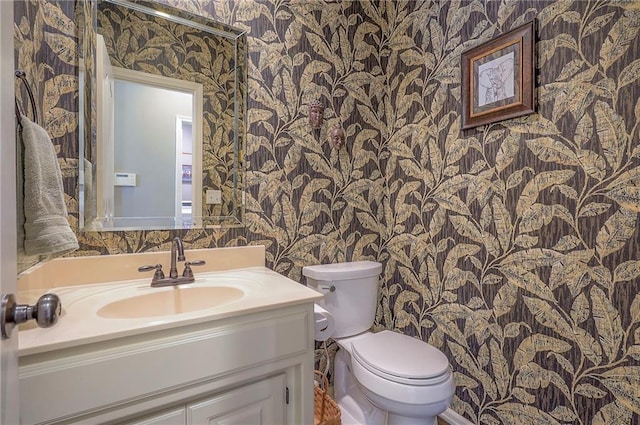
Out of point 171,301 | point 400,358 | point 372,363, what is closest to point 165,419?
point 171,301

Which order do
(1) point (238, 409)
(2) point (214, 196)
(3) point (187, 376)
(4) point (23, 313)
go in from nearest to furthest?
(4) point (23, 313) → (3) point (187, 376) → (1) point (238, 409) → (2) point (214, 196)

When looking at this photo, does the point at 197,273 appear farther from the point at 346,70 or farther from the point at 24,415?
the point at 346,70

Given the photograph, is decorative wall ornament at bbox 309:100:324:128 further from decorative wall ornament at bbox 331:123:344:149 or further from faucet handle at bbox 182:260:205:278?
faucet handle at bbox 182:260:205:278

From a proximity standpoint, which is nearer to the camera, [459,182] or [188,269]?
[188,269]

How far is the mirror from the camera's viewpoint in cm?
119

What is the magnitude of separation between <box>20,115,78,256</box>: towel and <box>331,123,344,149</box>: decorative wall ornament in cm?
118

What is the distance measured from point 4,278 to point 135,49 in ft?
3.70

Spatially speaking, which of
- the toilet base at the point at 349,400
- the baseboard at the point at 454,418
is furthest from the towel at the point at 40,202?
the baseboard at the point at 454,418

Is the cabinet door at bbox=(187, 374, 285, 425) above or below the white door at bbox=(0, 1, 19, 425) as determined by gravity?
below

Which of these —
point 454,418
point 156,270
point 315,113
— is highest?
point 315,113

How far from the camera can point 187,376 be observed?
2.70 feet

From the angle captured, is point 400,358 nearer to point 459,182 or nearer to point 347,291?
point 347,291

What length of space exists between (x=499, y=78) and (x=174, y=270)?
154 cm

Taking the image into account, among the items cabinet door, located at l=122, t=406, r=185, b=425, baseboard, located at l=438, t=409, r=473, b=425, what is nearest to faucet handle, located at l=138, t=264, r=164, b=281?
cabinet door, located at l=122, t=406, r=185, b=425
